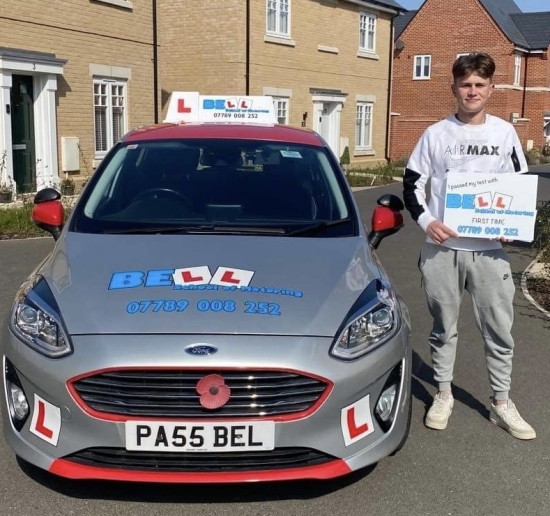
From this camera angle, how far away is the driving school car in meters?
2.84

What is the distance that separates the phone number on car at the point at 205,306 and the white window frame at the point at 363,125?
23589mm

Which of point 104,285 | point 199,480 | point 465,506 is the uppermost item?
point 104,285

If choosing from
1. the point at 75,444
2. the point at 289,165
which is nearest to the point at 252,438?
the point at 75,444

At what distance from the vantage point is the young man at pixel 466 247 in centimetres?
376

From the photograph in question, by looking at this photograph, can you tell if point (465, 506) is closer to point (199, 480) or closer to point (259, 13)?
point (199, 480)

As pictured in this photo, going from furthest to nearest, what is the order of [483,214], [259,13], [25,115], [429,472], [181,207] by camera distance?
[259,13] → [25,115] → [181,207] → [483,214] → [429,472]

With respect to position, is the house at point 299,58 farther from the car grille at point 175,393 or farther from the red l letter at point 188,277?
the car grille at point 175,393

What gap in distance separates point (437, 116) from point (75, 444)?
126ft

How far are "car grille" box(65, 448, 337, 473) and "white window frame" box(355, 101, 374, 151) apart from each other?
2389 cm

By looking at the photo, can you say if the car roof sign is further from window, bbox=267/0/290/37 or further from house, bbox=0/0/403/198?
window, bbox=267/0/290/37

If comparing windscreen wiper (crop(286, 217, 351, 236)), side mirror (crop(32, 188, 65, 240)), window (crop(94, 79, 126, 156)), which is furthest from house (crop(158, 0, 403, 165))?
windscreen wiper (crop(286, 217, 351, 236))

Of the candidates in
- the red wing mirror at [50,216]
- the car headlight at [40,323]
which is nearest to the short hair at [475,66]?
the car headlight at [40,323]

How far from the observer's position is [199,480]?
2.88 m

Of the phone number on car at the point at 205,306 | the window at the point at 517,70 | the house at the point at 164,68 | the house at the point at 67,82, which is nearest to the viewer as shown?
the phone number on car at the point at 205,306
